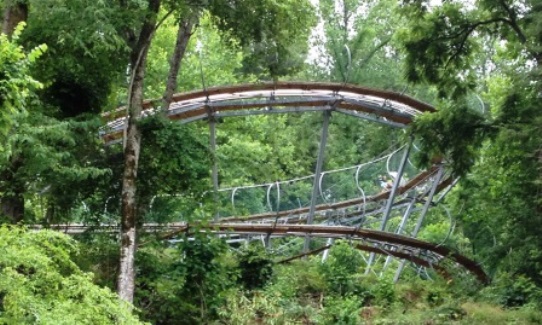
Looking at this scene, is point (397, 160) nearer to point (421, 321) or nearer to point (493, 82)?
point (493, 82)

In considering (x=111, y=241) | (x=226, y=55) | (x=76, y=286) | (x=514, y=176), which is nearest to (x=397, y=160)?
(x=514, y=176)

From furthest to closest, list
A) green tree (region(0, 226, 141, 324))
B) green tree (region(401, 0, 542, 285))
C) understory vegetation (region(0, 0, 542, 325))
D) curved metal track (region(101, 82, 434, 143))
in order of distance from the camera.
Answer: curved metal track (region(101, 82, 434, 143)), green tree (region(401, 0, 542, 285)), understory vegetation (region(0, 0, 542, 325)), green tree (region(0, 226, 141, 324))

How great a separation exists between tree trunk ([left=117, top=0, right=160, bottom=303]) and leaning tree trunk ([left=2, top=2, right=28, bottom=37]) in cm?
163

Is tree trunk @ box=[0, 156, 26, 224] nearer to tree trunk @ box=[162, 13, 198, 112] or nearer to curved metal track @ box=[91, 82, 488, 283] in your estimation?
tree trunk @ box=[162, 13, 198, 112]

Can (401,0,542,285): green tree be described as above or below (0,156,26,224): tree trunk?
above

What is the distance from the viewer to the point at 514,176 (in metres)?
15.7

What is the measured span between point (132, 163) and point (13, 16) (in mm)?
2696

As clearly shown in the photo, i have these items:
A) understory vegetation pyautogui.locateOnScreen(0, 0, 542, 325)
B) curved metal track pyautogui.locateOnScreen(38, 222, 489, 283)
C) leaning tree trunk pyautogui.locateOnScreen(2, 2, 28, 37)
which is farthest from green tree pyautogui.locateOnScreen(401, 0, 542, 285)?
leaning tree trunk pyautogui.locateOnScreen(2, 2, 28, 37)

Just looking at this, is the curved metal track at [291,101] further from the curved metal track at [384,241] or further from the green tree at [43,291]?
the green tree at [43,291]

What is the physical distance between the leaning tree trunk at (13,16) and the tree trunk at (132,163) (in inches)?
64.3

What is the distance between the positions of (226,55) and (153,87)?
411cm

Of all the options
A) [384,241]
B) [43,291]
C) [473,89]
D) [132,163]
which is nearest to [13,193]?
[132,163]

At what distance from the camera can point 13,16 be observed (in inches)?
384

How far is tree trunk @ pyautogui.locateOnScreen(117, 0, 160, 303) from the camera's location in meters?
9.46
